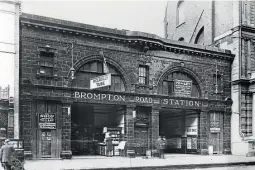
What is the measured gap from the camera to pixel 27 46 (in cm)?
2081

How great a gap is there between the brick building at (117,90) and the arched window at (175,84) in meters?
0.08

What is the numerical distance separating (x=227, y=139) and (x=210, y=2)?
12.5m

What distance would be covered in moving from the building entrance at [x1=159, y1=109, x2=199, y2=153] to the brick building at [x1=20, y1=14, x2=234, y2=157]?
82 millimetres

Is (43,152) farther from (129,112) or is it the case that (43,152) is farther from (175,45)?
(175,45)

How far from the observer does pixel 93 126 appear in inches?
1027

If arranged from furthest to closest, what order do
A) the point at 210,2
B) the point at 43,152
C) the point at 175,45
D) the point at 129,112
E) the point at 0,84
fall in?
the point at 210,2, the point at 175,45, the point at 129,112, the point at 43,152, the point at 0,84

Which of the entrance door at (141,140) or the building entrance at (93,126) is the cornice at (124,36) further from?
the entrance door at (141,140)

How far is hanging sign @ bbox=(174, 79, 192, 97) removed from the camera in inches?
1027

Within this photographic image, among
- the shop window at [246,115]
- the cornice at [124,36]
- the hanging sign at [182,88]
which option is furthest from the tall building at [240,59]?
the hanging sign at [182,88]

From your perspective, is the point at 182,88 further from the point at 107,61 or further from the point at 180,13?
the point at 180,13

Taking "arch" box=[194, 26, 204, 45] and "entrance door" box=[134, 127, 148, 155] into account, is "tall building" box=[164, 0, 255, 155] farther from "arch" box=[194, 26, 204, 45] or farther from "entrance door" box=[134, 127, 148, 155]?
"entrance door" box=[134, 127, 148, 155]

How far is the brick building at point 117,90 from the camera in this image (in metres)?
21.0

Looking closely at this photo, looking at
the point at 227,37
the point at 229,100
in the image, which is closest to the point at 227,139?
the point at 229,100

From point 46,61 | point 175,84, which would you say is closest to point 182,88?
point 175,84
